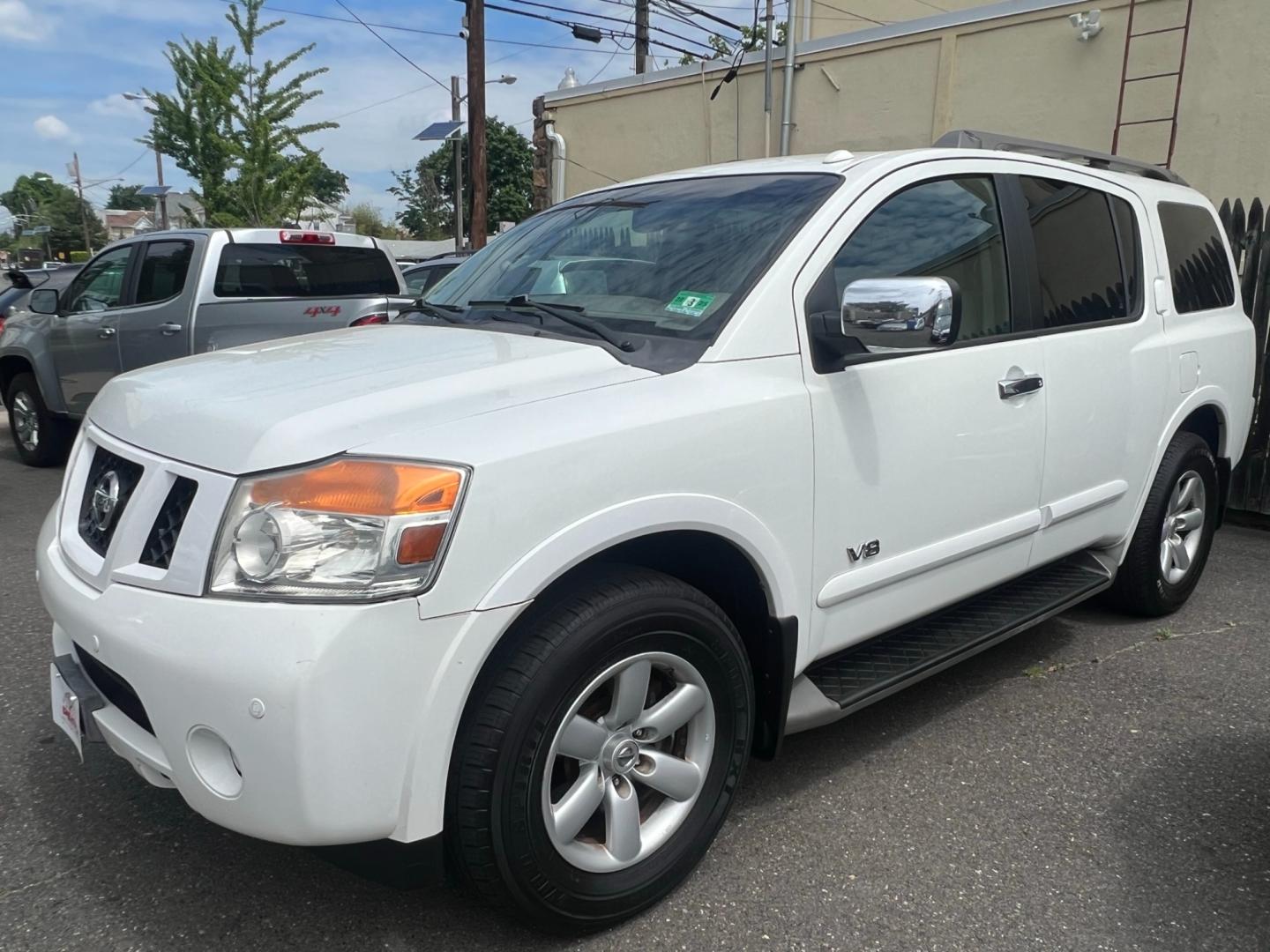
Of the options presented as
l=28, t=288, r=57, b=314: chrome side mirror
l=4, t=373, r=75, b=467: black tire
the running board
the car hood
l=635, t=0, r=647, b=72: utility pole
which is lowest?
l=4, t=373, r=75, b=467: black tire

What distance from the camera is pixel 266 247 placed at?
23.9ft

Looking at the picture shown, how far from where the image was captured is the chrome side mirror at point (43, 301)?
30.9 feet

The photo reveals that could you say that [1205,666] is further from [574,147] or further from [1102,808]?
[574,147]

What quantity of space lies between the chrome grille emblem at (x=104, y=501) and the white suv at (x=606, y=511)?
13 millimetres

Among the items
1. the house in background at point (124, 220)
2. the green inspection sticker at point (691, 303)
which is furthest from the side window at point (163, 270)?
the house in background at point (124, 220)

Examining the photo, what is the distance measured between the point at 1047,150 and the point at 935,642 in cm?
206

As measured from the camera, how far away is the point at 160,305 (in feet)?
23.5

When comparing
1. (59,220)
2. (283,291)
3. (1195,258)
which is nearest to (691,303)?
(1195,258)

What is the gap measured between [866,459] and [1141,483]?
183cm

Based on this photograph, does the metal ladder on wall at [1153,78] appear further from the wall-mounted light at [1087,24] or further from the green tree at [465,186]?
the green tree at [465,186]

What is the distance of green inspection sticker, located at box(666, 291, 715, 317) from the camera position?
265cm

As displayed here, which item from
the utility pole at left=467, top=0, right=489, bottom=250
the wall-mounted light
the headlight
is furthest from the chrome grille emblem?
the utility pole at left=467, top=0, right=489, bottom=250

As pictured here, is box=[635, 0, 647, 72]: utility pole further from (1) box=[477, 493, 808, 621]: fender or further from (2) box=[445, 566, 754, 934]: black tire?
(2) box=[445, 566, 754, 934]: black tire

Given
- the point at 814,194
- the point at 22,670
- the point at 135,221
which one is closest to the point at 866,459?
the point at 814,194
